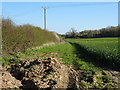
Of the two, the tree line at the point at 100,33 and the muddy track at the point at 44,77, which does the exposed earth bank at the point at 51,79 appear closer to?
the muddy track at the point at 44,77

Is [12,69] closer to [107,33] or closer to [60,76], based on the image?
[60,76]

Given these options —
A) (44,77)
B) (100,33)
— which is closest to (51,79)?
(44,77)

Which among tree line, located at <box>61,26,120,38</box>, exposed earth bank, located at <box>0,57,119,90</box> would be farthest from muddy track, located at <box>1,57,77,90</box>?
tree line, located at <box>61,26,120,38</box>

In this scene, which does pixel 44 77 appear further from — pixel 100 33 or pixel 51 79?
pixel 100 33

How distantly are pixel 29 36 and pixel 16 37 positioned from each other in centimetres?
471

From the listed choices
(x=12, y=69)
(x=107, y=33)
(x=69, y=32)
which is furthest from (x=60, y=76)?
(x=69, y=32)

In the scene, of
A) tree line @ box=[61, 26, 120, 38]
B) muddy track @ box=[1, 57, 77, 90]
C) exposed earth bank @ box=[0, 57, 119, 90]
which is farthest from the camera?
tree line @ box=[61, 26, 120, 38]

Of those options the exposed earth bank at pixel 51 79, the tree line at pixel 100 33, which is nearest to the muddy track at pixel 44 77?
the exposed earth bank at pixel 51 79

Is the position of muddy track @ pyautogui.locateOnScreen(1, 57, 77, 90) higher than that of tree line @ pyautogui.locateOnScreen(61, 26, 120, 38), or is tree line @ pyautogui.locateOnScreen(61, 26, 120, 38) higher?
tree line @ pyautogui.locateOnScreen(61, 26, 120, 38)

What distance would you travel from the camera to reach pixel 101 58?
12.8 meters

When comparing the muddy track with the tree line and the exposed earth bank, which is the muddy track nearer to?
the exposed earth bank

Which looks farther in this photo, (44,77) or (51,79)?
(44,77)

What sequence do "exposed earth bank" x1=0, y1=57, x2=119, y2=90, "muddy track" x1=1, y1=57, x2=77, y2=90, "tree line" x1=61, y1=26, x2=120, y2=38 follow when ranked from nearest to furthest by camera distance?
"exposed earth bank" x1=0, y1=57, x2=119, y2=90 < "muddy track" x1=1, y1=57, x2=77, y2=90 < "tree line" x1=61, y1=26, x2=120, y2=38

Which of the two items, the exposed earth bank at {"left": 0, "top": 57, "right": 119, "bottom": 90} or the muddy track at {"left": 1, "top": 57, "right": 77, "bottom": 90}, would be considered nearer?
the exposed earth bank at {"left": 0, "top": 57, "right": 119, "bottom": 90}
